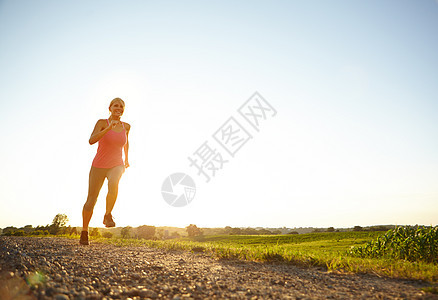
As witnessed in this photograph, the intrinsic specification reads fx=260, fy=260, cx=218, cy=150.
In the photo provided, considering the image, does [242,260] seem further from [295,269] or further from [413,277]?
[413,277]

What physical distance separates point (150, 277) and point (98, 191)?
4.18 metres

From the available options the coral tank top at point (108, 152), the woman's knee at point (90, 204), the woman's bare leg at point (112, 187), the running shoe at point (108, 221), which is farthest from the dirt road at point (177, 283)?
the coral tank top at point (108, 152)

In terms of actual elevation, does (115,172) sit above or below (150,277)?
above

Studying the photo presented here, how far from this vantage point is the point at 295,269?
4.29 meters

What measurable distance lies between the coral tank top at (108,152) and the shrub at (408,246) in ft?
22.2

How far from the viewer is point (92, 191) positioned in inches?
262

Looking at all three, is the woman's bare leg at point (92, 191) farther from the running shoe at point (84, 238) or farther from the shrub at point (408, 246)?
the shrub at point (408, 246)

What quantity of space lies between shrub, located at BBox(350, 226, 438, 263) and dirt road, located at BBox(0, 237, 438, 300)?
113 inches

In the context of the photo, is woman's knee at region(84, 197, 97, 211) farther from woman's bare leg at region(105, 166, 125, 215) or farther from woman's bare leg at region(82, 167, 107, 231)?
woman's bare leg at region(105, 166, 125, 215)

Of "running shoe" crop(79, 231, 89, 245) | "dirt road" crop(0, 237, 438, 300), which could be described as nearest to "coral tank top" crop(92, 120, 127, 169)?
"running shoe" crop(79, 231, 89, 245)

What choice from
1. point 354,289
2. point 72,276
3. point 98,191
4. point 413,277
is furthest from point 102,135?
point 413,277

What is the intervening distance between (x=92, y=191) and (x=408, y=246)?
7687 millimetres

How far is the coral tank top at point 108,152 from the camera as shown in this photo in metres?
6.77

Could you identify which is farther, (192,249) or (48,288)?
(192,249)
